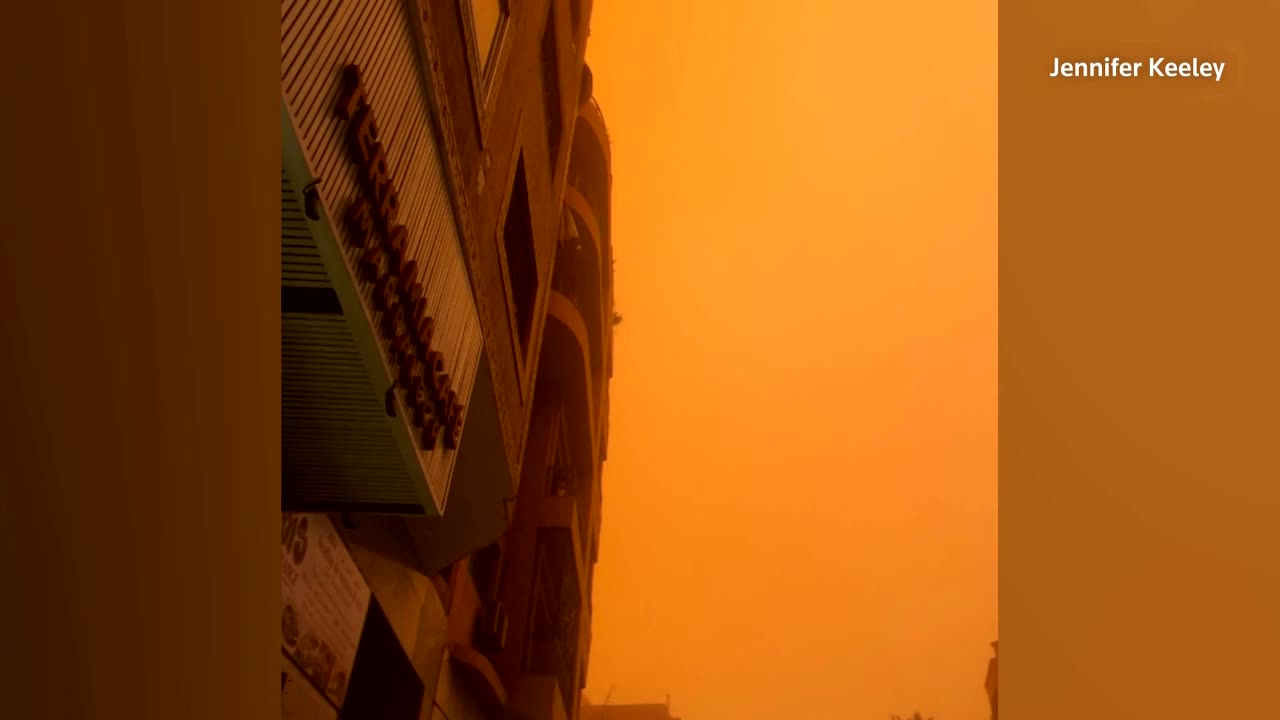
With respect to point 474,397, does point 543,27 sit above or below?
above

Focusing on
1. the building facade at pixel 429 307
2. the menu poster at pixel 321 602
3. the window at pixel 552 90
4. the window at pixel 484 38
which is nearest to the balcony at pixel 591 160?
the building facade at pixel 429 307

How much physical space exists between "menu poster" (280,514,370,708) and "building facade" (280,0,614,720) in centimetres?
11

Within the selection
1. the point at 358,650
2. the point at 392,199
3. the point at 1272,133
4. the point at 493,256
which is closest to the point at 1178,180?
the point at 1272,133

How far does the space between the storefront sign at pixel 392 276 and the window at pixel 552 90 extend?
6.51 meters

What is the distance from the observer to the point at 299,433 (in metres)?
6.35

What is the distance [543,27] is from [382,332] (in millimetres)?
6772

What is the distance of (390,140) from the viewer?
5473 millimetres

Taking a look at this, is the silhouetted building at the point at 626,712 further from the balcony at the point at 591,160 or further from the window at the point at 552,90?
the window at the point at 552,90

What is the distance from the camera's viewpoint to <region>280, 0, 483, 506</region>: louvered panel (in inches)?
165

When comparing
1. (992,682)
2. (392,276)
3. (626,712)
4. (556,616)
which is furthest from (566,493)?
(992,682)

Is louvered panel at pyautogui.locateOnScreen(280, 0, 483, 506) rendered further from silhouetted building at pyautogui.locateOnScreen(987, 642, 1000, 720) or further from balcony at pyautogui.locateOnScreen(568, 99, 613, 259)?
silhouetted building at pyautogui.locateOnScreen(987, 642, 1000, 720)

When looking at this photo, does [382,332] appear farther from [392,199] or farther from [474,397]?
[474,397]

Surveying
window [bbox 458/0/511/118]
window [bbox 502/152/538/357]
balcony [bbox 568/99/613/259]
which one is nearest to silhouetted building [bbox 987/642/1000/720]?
balcony [bbox 568/99/613/259]

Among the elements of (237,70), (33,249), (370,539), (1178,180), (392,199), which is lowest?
(370,539)
